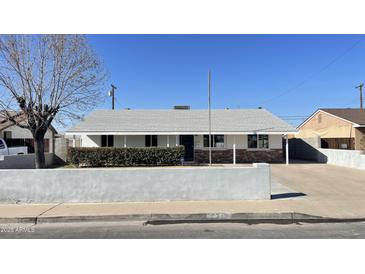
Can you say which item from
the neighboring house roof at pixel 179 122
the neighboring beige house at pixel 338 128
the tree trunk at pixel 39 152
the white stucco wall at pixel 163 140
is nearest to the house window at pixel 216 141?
the neighboring house roof at pixel 179 122

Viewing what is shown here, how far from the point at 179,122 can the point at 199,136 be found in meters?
2.09

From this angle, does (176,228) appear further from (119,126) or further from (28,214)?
(119,126)

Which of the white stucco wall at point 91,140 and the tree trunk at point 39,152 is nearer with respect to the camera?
the tree trunk at point 39,152

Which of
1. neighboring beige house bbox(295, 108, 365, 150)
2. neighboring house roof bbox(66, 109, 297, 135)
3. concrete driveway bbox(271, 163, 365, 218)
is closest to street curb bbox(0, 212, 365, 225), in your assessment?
concrete driveway bbox(271, 163, 365, 218)

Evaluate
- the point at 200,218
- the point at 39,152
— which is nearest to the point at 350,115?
the point at 200,218

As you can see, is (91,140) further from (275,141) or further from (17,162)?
(275,141)

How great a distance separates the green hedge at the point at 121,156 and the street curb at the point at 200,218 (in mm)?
8862

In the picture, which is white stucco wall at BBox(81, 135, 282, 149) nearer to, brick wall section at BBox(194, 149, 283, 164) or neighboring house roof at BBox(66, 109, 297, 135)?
brick wall section at BBox(194, 149, 283, 164)

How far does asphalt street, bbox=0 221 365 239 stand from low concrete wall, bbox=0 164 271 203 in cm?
171

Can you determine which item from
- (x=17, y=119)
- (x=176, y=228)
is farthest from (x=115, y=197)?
(x=17, y=119)

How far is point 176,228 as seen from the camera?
5.60 m

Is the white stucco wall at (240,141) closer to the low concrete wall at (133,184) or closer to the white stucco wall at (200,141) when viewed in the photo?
the white stucco wall at (200,141)

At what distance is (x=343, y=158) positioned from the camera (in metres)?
17.0

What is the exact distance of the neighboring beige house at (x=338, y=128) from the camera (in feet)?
70.5
